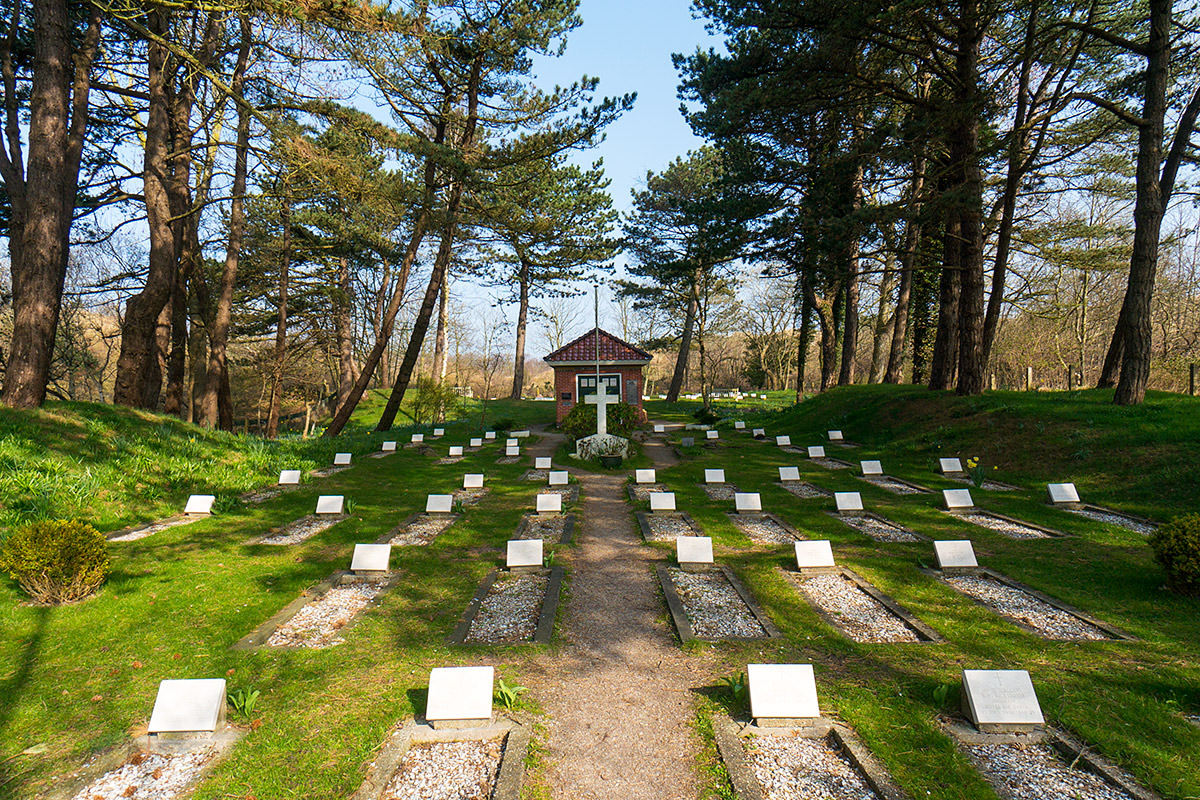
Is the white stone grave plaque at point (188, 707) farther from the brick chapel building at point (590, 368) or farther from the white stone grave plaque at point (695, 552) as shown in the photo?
the brick chapel building at point (590, 368)

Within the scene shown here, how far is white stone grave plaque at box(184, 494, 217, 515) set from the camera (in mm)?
10000

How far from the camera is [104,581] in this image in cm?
655

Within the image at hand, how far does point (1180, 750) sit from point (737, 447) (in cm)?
1610

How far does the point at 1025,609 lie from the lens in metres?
6.05

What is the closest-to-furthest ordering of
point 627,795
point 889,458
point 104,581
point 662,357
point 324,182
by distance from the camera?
point 627,795
point 104,581
point 324,182
point 889,458
point 662,357

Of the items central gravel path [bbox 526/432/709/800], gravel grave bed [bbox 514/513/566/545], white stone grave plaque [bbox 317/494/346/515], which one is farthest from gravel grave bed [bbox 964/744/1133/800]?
white stone grave plaque [bbox 317/494/346/515]

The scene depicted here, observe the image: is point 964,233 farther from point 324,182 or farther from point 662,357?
point 662,357

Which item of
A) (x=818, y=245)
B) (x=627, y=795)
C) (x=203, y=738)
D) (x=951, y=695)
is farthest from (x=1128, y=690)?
(x=818, y=245)

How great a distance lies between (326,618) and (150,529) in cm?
519

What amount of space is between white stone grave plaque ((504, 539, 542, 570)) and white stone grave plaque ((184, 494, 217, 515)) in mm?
6511

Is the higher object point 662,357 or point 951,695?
point 662,357

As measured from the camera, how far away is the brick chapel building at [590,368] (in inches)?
1061

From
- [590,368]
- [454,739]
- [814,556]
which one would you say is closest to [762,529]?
[814,556]

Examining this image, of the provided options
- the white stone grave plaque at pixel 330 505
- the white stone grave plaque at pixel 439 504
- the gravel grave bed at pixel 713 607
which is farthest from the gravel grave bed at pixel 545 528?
the white stone grave plaque at pixel 330 505
